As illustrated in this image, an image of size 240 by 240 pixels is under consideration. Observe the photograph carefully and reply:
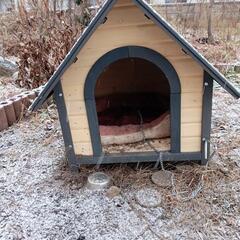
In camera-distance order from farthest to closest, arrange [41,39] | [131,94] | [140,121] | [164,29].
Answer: [41,39] < [131,94] < [140,121] < [164,29]

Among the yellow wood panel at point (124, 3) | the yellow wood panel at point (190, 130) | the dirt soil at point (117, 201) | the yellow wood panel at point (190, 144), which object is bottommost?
the dirt soil at point (117, 201)

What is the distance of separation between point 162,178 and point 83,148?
59 cm

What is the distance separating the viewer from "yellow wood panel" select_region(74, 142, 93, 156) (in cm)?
228

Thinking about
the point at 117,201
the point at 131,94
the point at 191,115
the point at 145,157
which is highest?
the point at 191,115

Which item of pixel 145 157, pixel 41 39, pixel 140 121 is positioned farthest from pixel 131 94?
pixel 41 39

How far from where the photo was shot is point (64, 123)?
2219 mm

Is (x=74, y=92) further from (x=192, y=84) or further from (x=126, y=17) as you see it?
(x=192, y=84)

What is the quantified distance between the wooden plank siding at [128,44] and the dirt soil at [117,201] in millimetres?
310

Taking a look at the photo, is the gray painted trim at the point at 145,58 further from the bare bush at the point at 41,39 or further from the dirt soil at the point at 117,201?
the bare bush at the point at 41,39

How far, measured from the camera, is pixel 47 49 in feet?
13.0

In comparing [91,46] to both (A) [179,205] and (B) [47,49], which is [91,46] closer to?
(A) [179,205]

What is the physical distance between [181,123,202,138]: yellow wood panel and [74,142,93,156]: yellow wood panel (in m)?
0.65

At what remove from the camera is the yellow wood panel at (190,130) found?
2180 mm

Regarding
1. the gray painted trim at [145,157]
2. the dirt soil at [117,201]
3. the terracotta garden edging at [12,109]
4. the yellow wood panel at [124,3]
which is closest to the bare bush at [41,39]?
the terracotta garden edging at [12,109]
